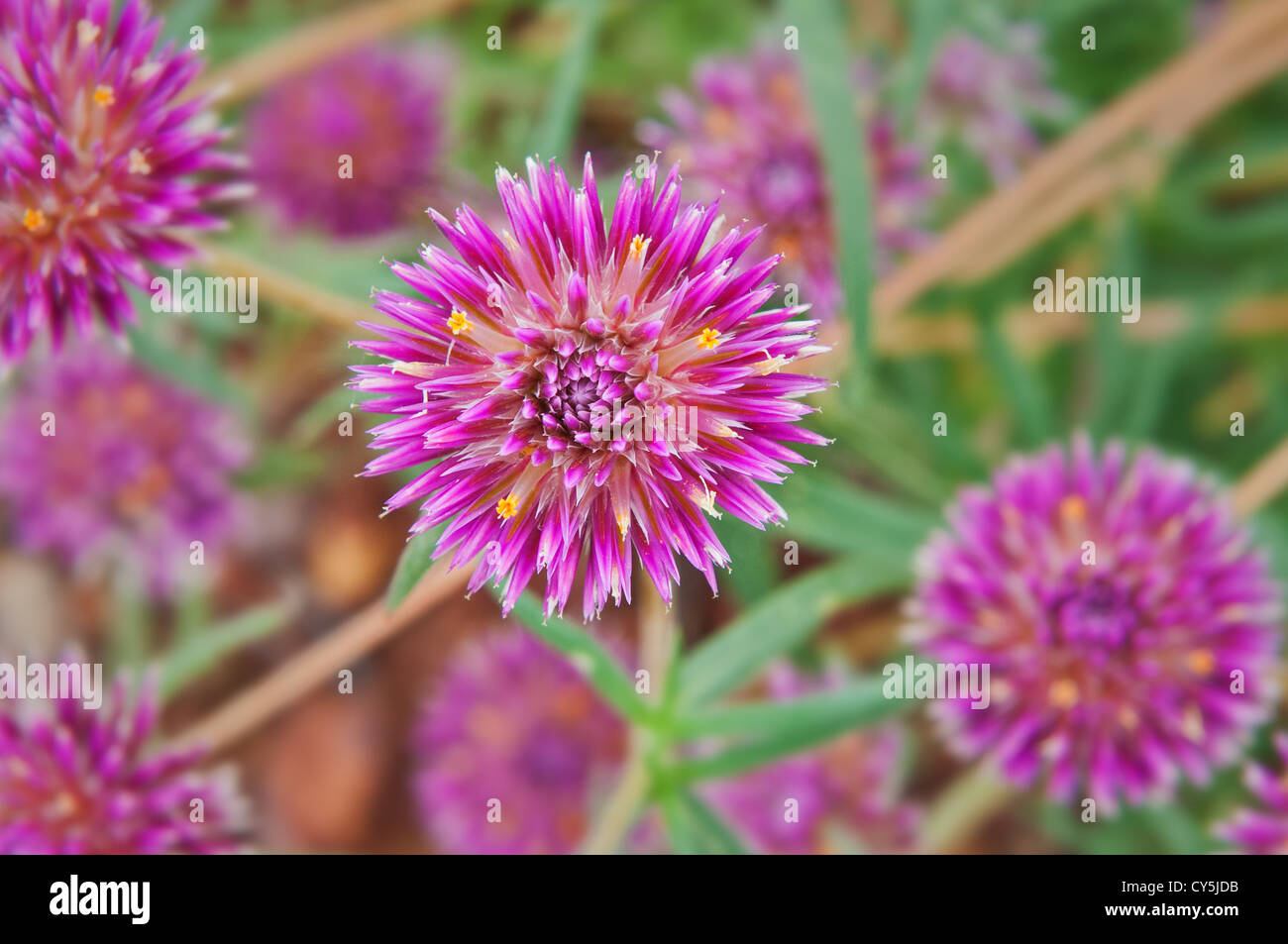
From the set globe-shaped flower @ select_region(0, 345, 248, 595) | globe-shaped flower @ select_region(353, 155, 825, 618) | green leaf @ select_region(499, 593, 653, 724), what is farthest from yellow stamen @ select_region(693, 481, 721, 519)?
globe-shaped flower @ select_region(0, 345, 248, 595)

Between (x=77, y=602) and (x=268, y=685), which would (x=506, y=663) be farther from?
(x=77, y=602)

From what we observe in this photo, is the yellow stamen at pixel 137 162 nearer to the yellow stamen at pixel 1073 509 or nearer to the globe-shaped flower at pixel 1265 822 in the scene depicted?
the yellow stamen at pixel 1073 509

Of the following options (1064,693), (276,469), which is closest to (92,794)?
(276,469)

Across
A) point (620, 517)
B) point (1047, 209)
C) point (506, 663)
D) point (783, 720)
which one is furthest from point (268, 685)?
point (1047, 209)

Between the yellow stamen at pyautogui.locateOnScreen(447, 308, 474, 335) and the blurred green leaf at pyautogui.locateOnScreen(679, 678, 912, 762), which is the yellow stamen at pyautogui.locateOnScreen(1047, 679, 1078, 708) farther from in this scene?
the yellow stamen at pyautogui.locateOnScreen(447, 308, 474, 335)

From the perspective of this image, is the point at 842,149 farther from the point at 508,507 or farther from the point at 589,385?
the point at 508,507

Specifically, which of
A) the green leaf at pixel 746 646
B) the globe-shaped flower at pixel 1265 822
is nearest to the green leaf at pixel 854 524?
the green leaf at pixel 746 646
